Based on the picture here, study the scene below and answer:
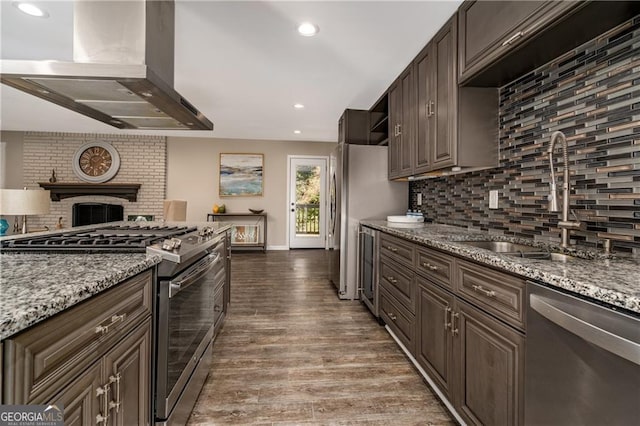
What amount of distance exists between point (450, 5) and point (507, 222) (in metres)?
1.46

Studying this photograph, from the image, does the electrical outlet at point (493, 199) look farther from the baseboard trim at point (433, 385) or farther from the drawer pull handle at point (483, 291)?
the baseboard trim at point (433, 385)

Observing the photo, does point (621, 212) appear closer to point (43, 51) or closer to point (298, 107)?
point (298, 107)

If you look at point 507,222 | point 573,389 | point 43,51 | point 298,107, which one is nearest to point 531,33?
point 507,222

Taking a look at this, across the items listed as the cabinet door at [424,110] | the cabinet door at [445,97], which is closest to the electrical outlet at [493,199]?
the cabinet door at [445,97]

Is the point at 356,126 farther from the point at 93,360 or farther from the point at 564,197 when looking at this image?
the point at 93,360

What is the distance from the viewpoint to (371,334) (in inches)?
102

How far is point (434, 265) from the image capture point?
1717 millimetres

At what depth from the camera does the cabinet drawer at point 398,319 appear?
2.03 metres

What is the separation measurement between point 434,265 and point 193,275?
4.18 ft

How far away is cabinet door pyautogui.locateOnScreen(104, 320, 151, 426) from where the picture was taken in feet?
3.19

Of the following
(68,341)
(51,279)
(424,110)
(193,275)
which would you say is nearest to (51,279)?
(51,279)

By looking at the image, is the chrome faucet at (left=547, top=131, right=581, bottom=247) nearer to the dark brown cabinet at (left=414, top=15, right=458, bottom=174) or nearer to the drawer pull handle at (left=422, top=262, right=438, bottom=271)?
the drawer pull handle at (left=422, top=262, right=438, bottom=271)

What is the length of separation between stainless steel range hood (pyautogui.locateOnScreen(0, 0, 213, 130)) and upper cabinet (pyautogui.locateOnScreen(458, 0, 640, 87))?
5.92ft

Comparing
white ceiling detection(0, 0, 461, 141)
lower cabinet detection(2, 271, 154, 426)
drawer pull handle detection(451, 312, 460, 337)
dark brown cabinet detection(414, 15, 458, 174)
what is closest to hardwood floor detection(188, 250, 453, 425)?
drawer pull handle detection(451, 312, 460, 337)
